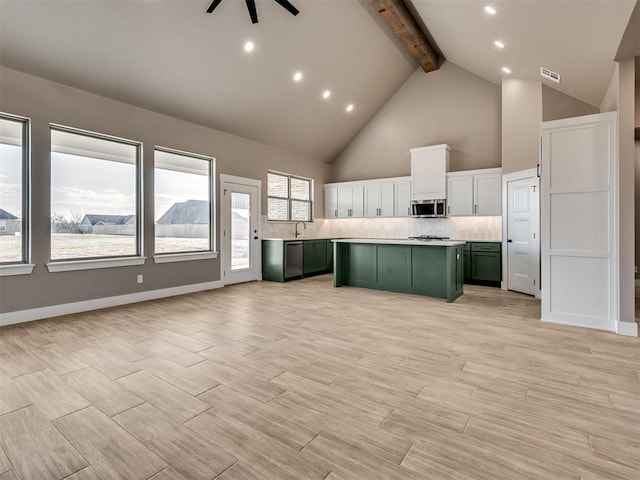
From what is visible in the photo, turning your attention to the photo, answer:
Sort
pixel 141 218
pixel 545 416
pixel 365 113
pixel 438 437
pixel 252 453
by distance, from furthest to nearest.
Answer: pixel 365 113 < pixel 141 218 < pixel 545 416 < pixel 438 437 < pixel 252 453

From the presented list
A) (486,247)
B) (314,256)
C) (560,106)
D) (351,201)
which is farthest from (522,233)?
(314,256)

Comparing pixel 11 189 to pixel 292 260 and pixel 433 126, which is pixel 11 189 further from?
pixel 433 126

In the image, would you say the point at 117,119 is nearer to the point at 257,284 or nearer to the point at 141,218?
the point at 141,218

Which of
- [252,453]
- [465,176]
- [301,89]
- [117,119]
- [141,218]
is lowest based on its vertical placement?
[252,453]

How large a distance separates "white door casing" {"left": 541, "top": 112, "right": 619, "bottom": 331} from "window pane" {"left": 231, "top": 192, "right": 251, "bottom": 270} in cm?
519

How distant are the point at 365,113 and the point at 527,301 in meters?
5.70

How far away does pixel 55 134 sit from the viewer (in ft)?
14.4

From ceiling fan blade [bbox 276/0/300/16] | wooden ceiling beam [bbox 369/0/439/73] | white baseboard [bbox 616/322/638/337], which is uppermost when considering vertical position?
wooden ceiling beam [bbox 369/0/439/73]

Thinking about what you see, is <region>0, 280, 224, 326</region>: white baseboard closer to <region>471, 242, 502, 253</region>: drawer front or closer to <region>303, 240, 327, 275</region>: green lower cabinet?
<region>303, 240, 327, 275</region>: green lower cabinet

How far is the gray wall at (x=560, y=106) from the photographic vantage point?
5.26 meters

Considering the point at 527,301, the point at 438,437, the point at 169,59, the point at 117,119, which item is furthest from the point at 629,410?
the point at 117,119

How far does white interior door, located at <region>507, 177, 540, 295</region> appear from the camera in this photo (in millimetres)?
5543

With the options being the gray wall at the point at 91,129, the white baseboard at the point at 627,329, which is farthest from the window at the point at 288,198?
the white baseboard at the point at 627,329

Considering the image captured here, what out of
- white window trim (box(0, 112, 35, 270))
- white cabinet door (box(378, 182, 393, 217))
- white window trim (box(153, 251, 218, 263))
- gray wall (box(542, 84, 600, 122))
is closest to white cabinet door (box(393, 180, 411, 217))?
white cabinet door (box(378, 182, 393, 217))
